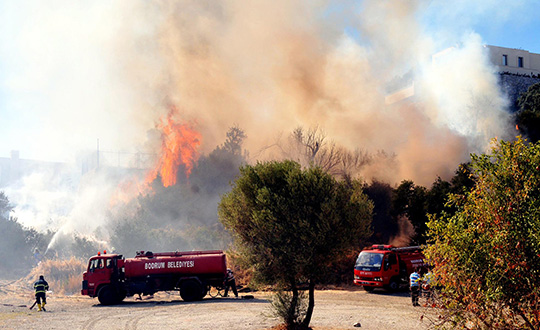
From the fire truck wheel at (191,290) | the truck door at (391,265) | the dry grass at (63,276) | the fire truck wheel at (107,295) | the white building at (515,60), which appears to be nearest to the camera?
the fire truck wheel at (107,295)

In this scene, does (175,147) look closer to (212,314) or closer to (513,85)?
(513,85)

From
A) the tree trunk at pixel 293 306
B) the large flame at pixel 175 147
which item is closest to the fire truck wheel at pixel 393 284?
the tree trunk at pixel 293 306

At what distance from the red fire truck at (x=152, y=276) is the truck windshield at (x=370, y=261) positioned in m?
8.63

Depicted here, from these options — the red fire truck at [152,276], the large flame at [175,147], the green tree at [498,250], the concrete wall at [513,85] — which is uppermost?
the concrete wall at [513,85]

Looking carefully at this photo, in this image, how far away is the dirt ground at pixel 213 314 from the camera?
18.9 meters

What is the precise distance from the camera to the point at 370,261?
2939cm

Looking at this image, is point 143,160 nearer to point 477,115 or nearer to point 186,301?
point 477,115

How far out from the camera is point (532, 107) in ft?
172

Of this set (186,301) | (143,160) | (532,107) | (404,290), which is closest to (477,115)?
(532,107)

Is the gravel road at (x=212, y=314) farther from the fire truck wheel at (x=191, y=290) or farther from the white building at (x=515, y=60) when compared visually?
the white building at (x=515, y=60)

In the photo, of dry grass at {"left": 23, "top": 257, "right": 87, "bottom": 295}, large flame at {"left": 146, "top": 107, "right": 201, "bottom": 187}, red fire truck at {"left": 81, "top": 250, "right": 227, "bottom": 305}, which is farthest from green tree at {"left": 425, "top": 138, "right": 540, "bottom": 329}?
large flame at {"left": 146, "top": 107, "right": 201, "bottom": 187}

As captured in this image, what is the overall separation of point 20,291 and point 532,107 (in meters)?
53.8

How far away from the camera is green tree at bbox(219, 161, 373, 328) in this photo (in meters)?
15.0

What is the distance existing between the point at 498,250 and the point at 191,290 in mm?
21321
